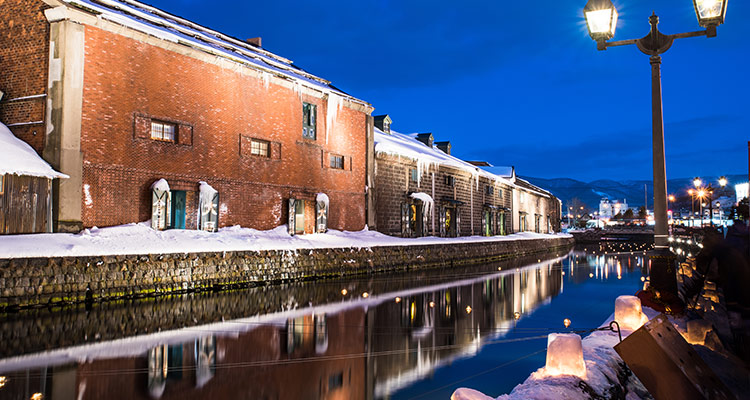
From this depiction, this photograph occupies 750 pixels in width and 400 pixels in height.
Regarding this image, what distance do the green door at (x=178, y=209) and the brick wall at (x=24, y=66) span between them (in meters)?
4.62

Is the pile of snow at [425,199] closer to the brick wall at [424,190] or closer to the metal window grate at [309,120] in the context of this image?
the brick wall at [424,190]

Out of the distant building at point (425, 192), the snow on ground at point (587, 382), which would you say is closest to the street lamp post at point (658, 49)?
the snow on ground at point (587, 382)

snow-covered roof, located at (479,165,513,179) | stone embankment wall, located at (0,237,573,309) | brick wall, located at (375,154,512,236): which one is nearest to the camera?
stone embankment wall, located at (0,237,573,309)

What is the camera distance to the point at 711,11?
8.60 m

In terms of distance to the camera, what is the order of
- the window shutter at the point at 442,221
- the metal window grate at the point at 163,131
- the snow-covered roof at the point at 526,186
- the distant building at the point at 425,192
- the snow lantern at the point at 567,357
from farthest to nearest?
the snow-covered roof at the point at 526,186, the window shutter at the point at 442,221, the distant building at the point at 425,192, the metal window grate at the point at 163,131, the snow lantern at the point at 567,357

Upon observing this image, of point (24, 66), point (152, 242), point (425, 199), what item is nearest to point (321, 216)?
point (425, 199)

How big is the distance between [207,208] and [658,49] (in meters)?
15.9

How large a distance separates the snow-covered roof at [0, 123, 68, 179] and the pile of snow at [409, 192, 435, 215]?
2115 cm

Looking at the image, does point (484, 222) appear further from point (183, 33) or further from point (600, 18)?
point (600, 18)

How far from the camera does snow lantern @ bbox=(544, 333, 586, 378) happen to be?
4.98 meters

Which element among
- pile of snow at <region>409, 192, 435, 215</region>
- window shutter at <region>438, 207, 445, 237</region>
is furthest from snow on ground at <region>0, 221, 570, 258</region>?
window shutter at <region>438, 207, 445, 237</region>

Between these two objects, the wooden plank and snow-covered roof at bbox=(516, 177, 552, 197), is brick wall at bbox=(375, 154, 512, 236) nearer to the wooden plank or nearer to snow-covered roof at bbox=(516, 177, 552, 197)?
snow-covered roof at bbox=(516, 177, 552, 197)

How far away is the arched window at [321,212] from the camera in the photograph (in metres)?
25.5

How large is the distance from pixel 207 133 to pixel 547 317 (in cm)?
1434
